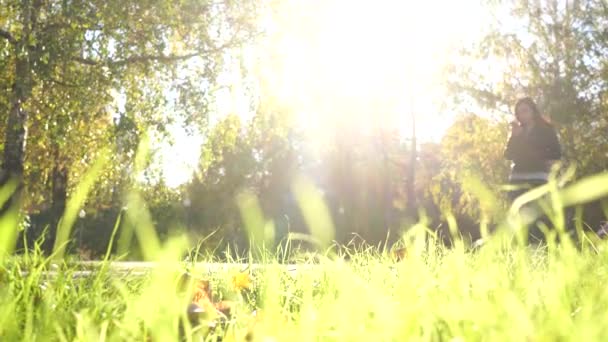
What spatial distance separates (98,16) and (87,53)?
0.83 metres

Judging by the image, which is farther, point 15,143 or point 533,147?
point 15,143

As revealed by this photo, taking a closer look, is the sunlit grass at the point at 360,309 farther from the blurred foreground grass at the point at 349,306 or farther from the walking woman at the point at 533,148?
the walking woman at the point at 533,148

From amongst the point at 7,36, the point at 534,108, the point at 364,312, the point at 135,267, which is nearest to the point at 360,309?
the point at 364,312

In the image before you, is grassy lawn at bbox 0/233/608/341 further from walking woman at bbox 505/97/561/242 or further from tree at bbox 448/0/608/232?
tree at bbox 448/0/608/232

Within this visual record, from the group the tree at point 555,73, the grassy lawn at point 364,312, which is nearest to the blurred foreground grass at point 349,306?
the grassy lawn at point 364,312

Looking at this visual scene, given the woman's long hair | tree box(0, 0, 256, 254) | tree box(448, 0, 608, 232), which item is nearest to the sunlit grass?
the woman's long hair

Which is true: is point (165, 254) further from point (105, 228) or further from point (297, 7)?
point (105, 228)

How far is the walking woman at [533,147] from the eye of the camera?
795 centimetres

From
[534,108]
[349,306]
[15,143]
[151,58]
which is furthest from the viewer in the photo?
[151,58]

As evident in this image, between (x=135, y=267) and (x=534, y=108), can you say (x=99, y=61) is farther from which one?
(x=135, y=267)

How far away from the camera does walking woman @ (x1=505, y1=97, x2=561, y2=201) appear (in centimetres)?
795

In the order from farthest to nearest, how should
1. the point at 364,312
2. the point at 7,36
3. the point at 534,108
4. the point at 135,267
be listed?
the point at 7,36, the point at 534,108, the point at 135,267, the point at 364,312

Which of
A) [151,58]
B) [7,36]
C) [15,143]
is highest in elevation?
[7,36]

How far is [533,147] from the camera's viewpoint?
8016mm
